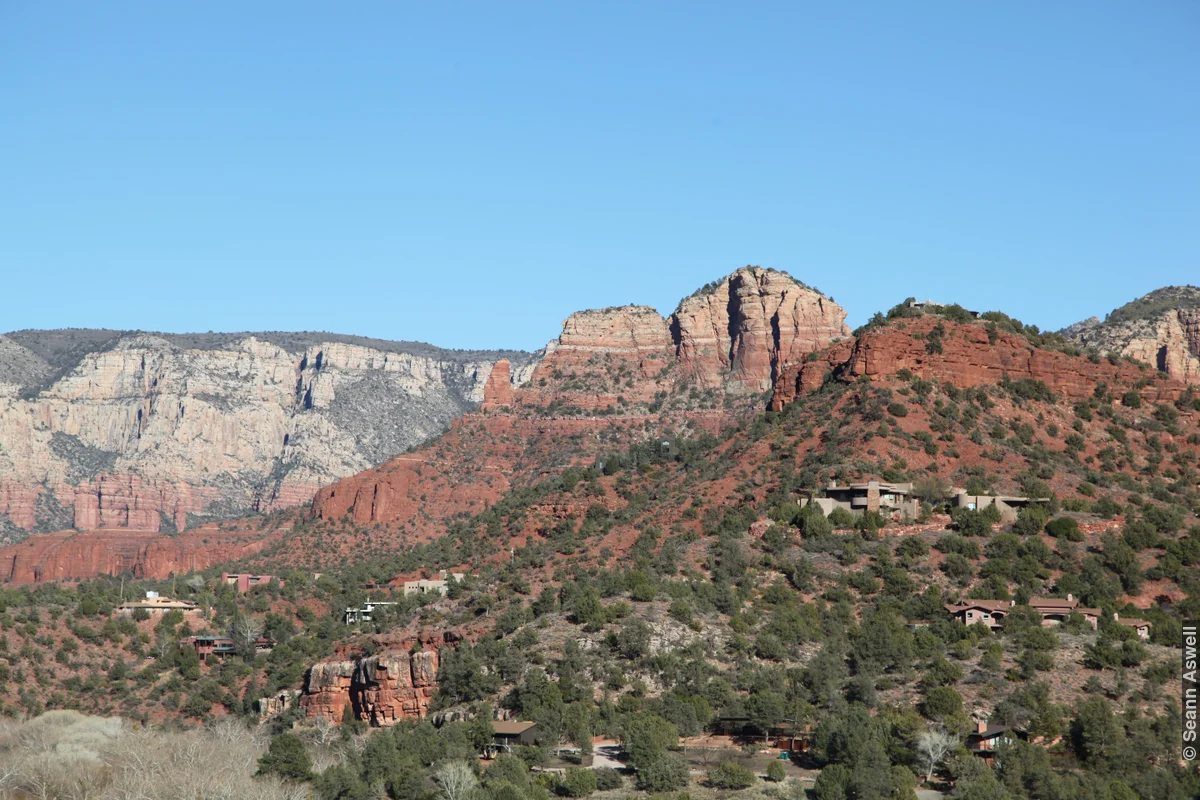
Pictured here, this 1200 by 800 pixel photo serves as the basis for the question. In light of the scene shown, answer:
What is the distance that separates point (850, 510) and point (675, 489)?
14.2 m

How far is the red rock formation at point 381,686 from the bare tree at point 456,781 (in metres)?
14.0

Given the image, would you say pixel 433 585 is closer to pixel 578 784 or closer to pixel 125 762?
pixel 125 762

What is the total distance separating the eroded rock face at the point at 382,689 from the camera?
8450 cm

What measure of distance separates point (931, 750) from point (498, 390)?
349 ft

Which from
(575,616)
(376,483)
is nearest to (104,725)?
(575,616)

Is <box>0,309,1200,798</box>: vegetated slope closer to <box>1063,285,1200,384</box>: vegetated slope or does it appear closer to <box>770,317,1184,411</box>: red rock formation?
<box>770,317,1184,411</box>: red rock formation

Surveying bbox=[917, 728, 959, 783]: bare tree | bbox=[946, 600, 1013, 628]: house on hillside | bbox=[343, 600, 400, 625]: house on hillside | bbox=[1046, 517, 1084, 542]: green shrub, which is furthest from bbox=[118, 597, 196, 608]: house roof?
bbox=[917, 728, 959, 783]: bare tree

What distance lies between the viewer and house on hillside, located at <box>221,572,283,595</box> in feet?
435

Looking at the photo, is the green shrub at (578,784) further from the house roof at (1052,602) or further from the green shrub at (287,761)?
the house roof at (1052,602)

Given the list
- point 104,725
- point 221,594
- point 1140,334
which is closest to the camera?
point 104,725

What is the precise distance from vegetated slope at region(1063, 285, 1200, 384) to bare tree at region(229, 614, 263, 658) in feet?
217

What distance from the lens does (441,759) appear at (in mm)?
73562

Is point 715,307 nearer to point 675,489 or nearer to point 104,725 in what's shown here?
point 675,489

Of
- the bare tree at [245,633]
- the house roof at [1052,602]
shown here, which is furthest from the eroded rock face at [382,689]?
the house roof at [1052,602]
